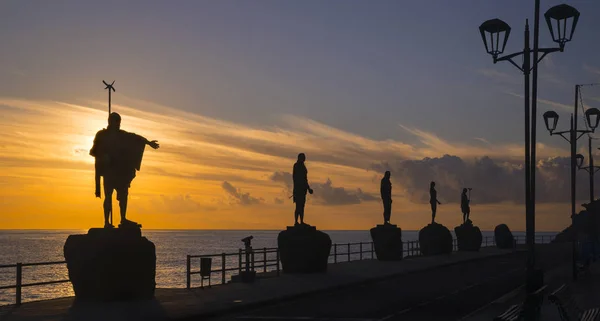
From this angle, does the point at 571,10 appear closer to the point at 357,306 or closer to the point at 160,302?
the point at 357,306

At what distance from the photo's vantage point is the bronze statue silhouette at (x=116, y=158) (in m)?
19.5

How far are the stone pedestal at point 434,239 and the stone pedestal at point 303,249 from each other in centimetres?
1846

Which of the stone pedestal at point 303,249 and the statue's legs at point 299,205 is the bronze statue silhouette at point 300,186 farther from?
the stone pedestal at point 303,249

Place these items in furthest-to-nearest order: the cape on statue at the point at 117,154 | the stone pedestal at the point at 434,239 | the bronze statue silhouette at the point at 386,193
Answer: the stone pedestal at the point at 434,239 < the bronze statue silhouette at the point at 386,193 < the cape on statue at the point at 117,154

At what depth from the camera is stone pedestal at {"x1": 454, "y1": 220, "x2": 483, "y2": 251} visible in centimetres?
5500

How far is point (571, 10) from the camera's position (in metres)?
17.9

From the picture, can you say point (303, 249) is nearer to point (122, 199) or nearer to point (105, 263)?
point (122, 199)

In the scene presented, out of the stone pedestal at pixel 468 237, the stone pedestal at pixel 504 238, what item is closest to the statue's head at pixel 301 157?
the stone pedestal at pixel 468 237

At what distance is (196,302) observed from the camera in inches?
745

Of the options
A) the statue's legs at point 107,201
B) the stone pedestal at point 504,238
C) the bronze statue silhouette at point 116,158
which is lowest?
the stone pedestal at point 504,238

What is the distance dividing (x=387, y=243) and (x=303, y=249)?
10920mm

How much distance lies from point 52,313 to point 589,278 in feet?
63.6

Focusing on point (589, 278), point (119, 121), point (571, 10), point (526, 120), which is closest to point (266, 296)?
point (119, 121)

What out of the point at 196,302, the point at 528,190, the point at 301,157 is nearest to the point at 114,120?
the point at 196,302
